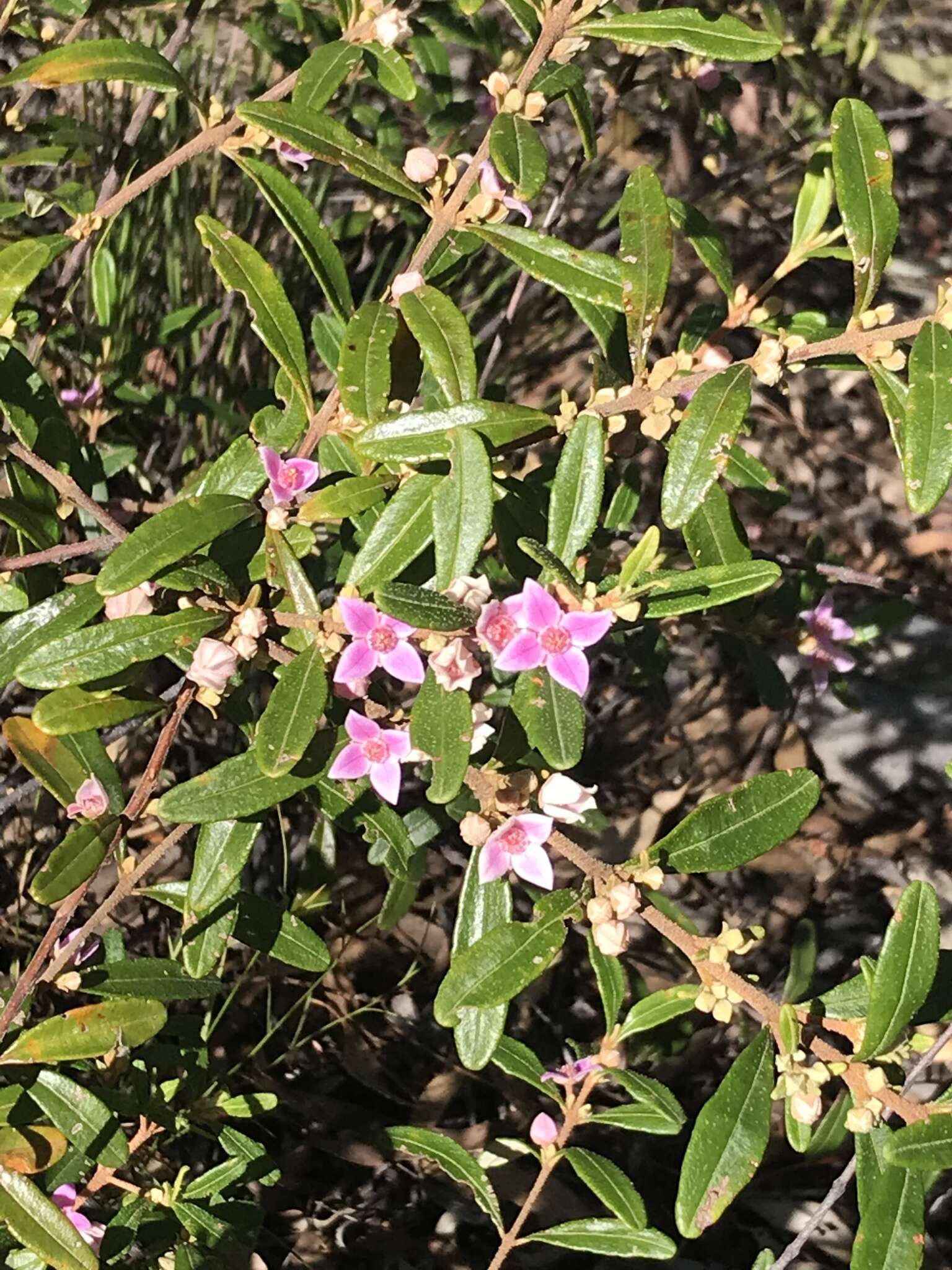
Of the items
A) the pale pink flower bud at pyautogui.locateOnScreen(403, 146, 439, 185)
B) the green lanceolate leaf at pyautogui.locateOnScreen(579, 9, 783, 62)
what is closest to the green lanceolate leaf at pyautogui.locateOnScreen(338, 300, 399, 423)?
the pale pink flower bud at pyautogui.locateOnScreen(403, 146, 439, 185)

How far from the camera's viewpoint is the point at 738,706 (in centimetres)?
319

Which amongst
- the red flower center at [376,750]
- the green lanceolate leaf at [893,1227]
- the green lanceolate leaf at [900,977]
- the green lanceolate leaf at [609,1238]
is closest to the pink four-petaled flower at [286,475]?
the red flower center at [376,750]

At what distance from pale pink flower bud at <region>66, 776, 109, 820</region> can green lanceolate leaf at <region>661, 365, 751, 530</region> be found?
68cm

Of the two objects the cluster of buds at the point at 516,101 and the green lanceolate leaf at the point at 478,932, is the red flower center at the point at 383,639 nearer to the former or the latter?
the green lanceolate leaf at the point at 478,932

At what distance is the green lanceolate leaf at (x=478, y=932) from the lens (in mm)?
1274

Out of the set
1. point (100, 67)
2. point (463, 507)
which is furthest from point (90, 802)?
point (100, 67)

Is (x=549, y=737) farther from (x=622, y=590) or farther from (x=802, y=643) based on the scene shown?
(x=802, y=643)

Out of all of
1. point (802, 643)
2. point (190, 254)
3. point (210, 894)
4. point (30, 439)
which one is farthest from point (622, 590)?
point (190, 254)

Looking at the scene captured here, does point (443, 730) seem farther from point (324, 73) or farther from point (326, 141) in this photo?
point (324, 73)

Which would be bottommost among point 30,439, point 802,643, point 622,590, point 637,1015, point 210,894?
point 802,643

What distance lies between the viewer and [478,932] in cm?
128

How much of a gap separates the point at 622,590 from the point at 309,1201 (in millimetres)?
1703

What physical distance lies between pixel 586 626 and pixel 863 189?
564 millimetres

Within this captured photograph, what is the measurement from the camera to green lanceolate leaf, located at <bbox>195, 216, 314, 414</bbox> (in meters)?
1.26
